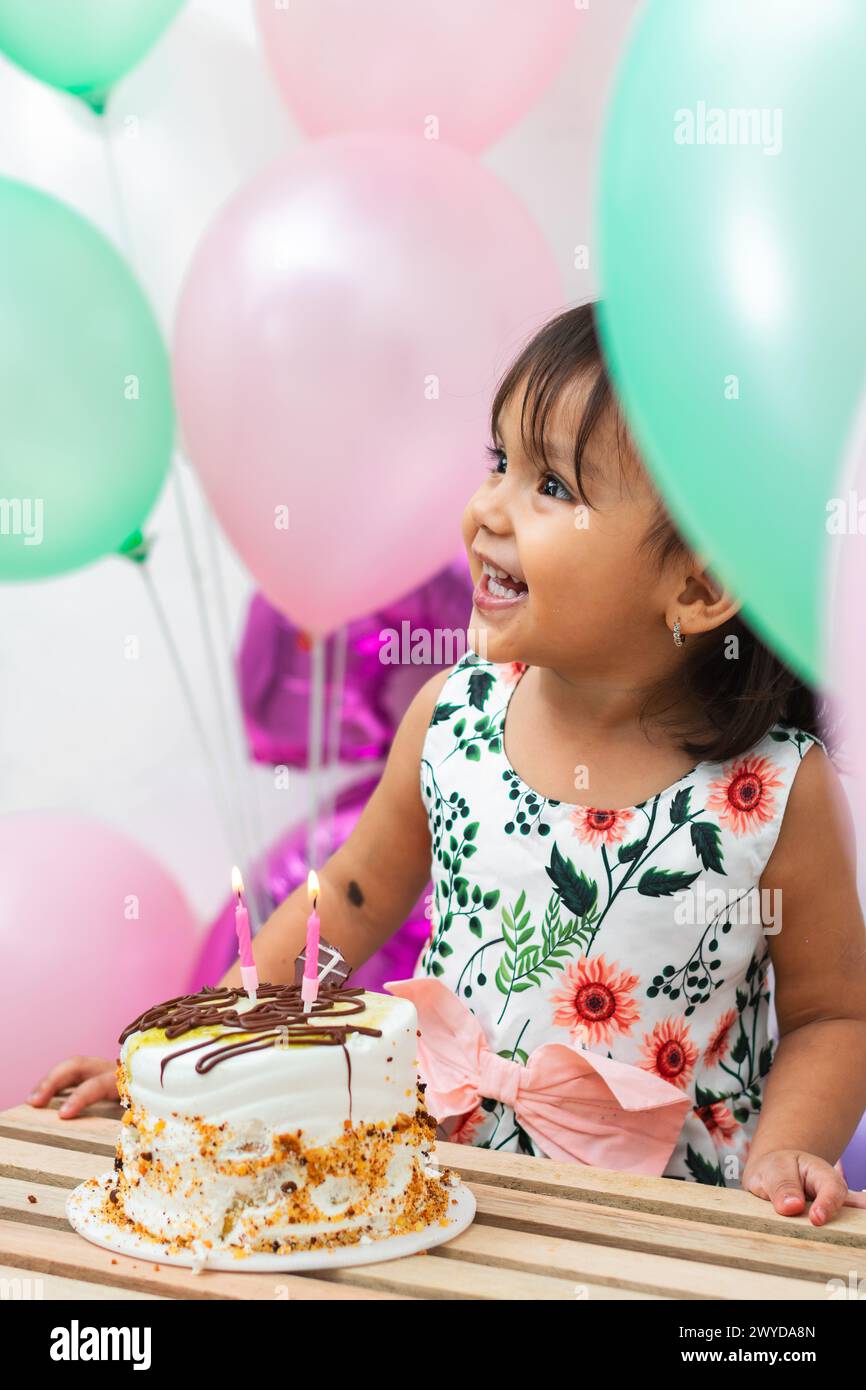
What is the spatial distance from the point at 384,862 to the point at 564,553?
39cm

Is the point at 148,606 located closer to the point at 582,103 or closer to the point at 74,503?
the point at 74,503

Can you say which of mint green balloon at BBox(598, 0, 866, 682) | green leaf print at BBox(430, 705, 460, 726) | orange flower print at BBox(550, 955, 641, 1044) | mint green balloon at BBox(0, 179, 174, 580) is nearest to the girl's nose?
mint green balloon at BBox(598, 0, 866, 682)

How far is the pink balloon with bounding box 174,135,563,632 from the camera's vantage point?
1.77 m

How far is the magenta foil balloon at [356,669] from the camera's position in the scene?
2154mm

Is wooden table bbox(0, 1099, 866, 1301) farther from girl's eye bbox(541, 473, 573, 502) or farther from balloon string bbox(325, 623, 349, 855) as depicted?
balloon string bbox(325, 623, 349, 855)

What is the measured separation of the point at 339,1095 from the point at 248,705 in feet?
4.73

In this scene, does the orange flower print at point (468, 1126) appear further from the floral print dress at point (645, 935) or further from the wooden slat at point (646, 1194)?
the wooden slat at point (646, 1194)

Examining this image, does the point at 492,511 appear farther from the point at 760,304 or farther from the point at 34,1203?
the point at 34,1203

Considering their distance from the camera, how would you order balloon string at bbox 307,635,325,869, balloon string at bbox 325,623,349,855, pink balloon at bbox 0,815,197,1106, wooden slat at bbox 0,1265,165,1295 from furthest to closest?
balloon string at bbox 325,623,349,855
balloon string at bbox 307,635,325,869
pink balloon at bbox 0,815,197,1106
wooden slat at bbox 0,1265,165,1295

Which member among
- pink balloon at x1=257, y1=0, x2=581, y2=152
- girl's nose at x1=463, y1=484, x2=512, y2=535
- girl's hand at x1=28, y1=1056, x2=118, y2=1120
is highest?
pink balloon at x1=257, y1=0, x2=581, y2=152

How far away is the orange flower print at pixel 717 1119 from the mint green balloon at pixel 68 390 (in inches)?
40.4

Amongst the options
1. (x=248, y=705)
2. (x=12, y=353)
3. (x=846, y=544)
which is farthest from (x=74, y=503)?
(x=846, y=544)

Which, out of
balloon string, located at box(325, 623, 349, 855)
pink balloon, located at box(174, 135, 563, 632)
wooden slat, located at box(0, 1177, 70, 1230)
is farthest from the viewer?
balloon string, located at box(325, 623, 349, 855)

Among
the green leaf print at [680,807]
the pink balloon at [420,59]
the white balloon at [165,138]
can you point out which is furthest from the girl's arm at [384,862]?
the white balloon at [165,138]
